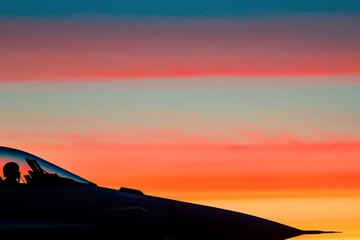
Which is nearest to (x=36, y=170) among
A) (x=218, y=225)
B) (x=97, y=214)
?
A: (x=97, y=214)

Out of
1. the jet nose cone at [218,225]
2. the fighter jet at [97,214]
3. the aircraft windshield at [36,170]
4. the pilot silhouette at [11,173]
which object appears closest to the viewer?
the fighter jet at [97,214]

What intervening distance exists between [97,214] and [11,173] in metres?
2.47

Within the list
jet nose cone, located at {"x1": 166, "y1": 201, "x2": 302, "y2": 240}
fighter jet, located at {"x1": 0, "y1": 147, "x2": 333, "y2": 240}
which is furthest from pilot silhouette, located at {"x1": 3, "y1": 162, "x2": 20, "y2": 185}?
jet nose cone, located at {"x1": 166, "y1": 201, "x2": 302, "y2": 240}

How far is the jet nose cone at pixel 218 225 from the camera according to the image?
21000 millimetres

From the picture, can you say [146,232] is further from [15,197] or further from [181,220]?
[15,197]

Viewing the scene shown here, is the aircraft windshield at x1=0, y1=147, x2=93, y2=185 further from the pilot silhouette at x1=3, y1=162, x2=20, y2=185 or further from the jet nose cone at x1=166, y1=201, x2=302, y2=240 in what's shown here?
the jet nose cone at x1=166, y1=201, x2=302, y2=240

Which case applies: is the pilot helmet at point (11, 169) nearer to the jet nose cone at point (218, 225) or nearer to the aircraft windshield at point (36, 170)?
the aircraft windshield at point (36, 170)

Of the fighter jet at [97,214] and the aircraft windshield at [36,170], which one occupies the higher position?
the aircraft windshield at [36,170]

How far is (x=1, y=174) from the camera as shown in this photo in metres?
22.0

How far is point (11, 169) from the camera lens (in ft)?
72.5

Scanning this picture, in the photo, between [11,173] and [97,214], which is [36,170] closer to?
[11,173]

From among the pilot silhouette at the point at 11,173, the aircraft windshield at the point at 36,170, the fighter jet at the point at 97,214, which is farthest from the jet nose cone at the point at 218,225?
the pilot silhouette at the point at 11,173

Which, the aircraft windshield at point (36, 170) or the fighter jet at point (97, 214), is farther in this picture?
the aircraft windshield at point (36, 170)

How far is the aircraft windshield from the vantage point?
2205cm
